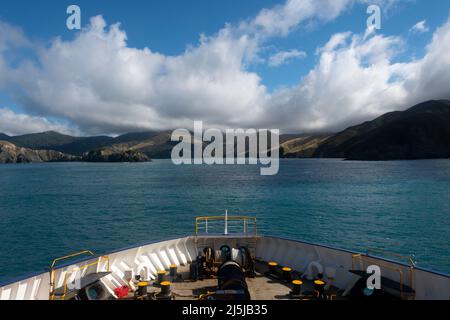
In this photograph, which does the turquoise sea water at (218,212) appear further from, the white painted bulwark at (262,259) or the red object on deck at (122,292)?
the red object on deck at (122,292)

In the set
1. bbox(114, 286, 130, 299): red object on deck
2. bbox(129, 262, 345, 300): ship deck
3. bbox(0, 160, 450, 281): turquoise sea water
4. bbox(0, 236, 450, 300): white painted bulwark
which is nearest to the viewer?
bbox(0, 236, 450, 300): white painted bulwark

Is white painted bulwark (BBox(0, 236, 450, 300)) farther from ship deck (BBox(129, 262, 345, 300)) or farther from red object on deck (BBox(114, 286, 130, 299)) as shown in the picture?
ship deck (BBox(129, 262, 345, 300))

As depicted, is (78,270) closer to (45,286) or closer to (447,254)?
(45,286)

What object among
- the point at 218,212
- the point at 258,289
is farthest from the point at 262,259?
the point at 218,212

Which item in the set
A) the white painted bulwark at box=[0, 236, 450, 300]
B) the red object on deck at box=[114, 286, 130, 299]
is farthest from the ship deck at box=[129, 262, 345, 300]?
the white painted bulwark at box=[0, 236, 450, 300]

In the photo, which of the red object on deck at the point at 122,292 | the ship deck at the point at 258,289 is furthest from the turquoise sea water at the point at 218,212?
the ship deck at the point at 258,289

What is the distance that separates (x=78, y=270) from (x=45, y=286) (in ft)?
3.93

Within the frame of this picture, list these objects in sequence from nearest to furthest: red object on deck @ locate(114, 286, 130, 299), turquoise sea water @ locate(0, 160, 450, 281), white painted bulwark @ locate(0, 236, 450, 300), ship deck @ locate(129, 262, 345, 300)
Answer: white painted bulwark @ locate(0, 236, 450, 300)
red object on deck @ locate(114, 286, 130, 299)
ship deck @ locate(129, 262, 345, 300)
turquoise sea water @ locate(0, 160, 450, 281)

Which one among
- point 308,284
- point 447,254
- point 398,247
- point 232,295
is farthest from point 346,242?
point 232,295

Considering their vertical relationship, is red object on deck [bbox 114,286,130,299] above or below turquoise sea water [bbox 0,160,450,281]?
above

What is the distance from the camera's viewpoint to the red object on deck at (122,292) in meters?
10.9

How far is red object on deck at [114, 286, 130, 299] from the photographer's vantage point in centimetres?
1091

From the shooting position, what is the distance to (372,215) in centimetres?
4984
